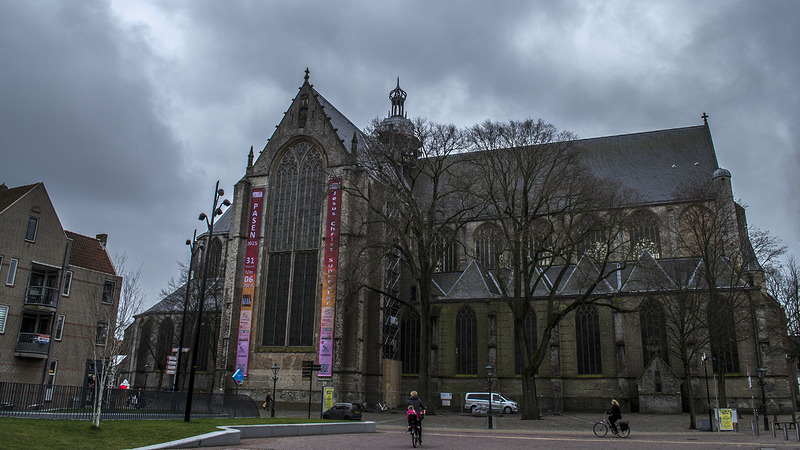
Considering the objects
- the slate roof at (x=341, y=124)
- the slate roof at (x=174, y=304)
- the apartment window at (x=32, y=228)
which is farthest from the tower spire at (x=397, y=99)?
the apartment window at (x=32, y=228)

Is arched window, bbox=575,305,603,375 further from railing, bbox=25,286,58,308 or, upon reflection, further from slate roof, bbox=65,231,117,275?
railing, bbox=25,286,58,308

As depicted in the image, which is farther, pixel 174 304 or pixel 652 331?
pixel 174 304

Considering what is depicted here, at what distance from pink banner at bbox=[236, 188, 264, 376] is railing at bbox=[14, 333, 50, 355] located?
12.4m

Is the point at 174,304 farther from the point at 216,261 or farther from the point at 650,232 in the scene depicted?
the point at 650,232

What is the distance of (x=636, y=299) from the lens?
40.2m

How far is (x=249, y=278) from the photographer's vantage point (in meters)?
43.0

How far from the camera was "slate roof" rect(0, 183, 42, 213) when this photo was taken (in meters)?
32.5

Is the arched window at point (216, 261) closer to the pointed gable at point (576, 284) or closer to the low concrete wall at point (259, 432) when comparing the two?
the pointed gable at point (576, 284)

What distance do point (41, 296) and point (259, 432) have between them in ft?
72.2

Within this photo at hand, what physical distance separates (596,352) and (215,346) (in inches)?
1217

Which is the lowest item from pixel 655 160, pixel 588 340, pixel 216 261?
pixel 588 340

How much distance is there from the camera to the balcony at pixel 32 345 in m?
31.7

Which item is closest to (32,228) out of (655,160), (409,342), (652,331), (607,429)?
(409,342)

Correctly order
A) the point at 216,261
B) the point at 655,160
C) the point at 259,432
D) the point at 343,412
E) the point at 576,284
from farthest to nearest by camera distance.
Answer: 1. the point at 216,261
2. the point at 655,160
3. the point at 576,284
4. the point at 343,412
5. the point at 259,432
